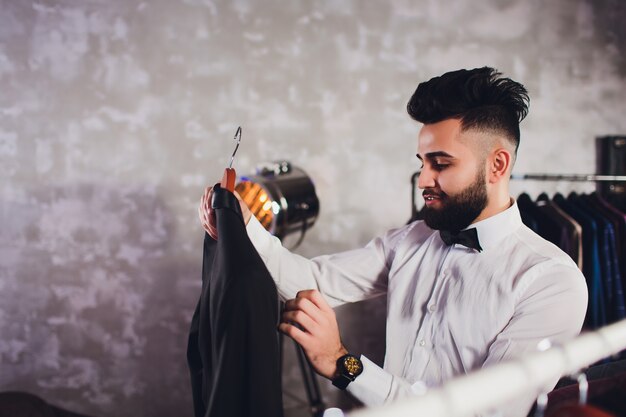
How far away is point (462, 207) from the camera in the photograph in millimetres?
1384

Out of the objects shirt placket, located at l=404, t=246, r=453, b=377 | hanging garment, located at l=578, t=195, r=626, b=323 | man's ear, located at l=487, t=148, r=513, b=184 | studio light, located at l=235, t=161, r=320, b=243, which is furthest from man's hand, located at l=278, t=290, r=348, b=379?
hanging garment, located at l=578, t=195, r=626, b=323

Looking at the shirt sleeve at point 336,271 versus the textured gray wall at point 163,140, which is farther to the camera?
the textured gray wall at point 163,140

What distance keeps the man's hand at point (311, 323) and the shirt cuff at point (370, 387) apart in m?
0.14

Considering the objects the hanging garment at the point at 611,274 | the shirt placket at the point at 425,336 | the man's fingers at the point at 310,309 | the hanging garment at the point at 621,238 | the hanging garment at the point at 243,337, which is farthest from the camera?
the hanging garment at the point at 621,238

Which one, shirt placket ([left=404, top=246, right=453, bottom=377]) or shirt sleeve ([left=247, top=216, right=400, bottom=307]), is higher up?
shirt sleeve ([left=247, top=216, right=400, bottom=307])

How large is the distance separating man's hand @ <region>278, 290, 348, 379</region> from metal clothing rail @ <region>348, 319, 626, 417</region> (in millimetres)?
500

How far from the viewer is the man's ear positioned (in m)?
1.39

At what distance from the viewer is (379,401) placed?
3.73ft

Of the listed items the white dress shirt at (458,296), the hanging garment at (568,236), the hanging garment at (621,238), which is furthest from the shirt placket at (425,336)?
the hanging garment at (621,238)

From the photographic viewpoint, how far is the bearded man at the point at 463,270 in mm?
1180

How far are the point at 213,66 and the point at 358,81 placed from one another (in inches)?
28.9

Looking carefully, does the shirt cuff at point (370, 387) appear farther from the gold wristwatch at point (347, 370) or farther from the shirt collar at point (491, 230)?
the shirt collar at point (491, 230)

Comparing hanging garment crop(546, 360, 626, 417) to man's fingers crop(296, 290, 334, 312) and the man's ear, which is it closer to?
man's fingers crop(296, 290, 334, 312)

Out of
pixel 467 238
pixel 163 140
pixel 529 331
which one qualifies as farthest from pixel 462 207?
pixel 163 140
